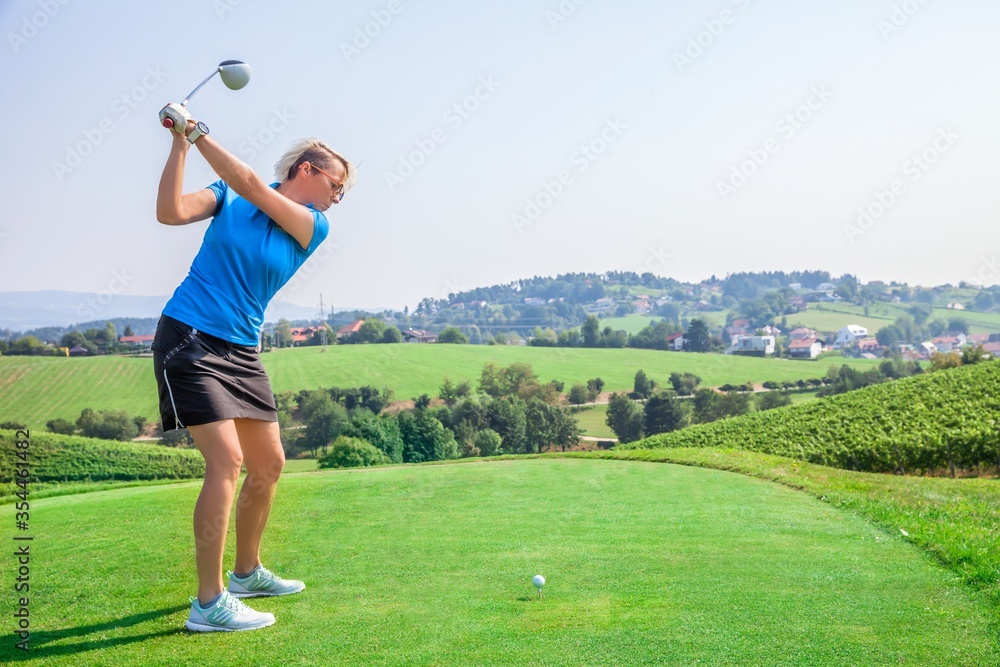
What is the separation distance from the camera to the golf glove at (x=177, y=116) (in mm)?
3416

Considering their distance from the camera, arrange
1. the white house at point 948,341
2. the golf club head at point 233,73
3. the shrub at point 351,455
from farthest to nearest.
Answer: the white house at point 948,341 → the shrub at point 351,455 → the golf club head at point 233,73

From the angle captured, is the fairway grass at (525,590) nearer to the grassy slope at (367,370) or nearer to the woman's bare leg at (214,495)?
the woman's bare leg at (214,495)

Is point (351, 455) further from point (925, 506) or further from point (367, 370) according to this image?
point (367, 370)

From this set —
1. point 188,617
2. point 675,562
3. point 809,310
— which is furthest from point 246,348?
point 809,310

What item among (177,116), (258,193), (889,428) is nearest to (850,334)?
(889,428)

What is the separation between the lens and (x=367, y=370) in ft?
161

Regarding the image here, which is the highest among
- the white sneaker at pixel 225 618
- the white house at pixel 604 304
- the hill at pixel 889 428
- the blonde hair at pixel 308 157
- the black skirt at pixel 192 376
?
the white house at pixel 604 304

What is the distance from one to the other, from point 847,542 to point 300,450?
102 ft

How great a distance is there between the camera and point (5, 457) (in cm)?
2358

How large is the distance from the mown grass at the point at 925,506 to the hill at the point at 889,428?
15.0ft

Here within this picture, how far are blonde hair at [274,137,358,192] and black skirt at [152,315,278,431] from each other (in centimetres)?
95

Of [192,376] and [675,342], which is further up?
[192,376]

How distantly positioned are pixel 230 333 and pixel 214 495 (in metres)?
0.73

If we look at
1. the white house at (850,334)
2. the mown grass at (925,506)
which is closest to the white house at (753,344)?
the white house at (850,334)
